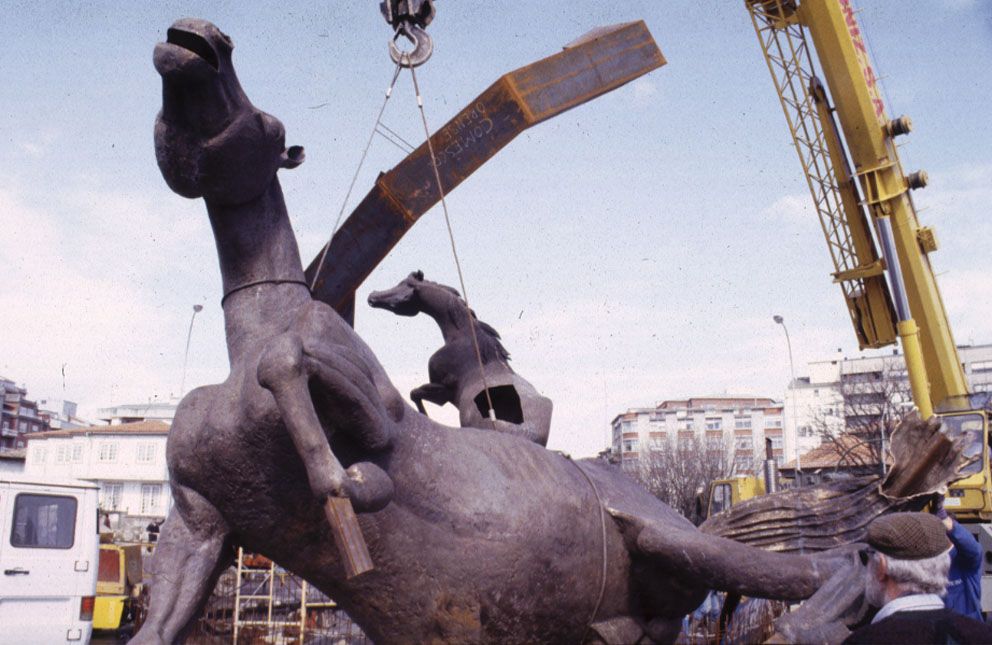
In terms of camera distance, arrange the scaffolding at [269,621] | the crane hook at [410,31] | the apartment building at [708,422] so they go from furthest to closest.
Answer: the apartment building at [708,422] < the scaffolding at [269,621] < the crane hook at [410,31]

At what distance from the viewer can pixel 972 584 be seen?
5.35 meters

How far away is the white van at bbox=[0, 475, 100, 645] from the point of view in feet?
28.5

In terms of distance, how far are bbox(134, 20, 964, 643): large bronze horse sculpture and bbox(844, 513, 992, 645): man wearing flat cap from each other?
1236mm

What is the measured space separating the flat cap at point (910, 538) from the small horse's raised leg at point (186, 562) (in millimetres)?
2264

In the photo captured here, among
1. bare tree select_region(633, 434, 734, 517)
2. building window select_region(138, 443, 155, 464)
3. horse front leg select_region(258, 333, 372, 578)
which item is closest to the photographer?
horse front leg select_region(258, 333, 372, 578)

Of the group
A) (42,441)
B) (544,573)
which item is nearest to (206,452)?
(544,573)

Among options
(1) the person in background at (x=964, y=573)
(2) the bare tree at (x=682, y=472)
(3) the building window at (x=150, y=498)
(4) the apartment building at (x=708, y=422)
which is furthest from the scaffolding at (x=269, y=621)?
(4) the apartment building at (x=708, y=422)

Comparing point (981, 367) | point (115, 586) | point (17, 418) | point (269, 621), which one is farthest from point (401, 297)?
point (17, 418)

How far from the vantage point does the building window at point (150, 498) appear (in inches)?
2219

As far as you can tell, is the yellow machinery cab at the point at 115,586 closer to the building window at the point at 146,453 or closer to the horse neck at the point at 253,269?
the horse neck at the point at 253,269

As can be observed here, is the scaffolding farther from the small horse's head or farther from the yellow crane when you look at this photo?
the yellow crane

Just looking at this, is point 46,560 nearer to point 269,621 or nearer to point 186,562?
point 269,621

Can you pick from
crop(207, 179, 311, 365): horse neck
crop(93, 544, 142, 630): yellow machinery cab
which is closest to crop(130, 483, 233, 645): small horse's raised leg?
crop(207, 179, 311, 365): horse neck

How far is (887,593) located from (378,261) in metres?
3.38
